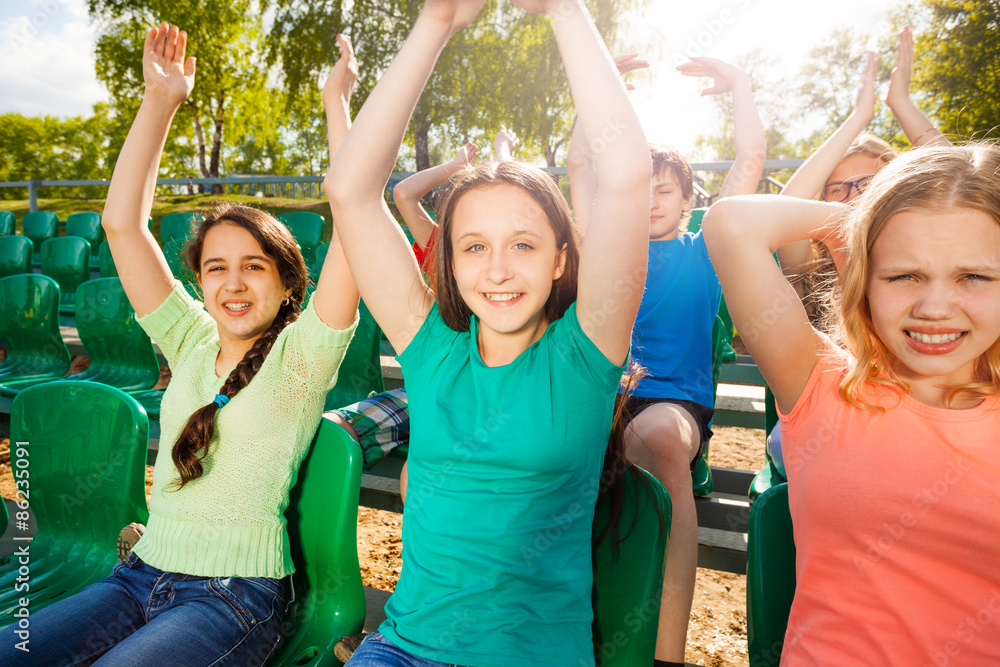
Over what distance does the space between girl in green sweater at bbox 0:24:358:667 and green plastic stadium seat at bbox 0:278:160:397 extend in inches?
73.5

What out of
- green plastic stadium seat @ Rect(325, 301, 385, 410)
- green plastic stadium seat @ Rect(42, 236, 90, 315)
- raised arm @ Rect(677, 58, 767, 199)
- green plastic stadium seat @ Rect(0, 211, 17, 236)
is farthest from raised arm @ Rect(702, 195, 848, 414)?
green plastic stadium seat @ Rect(0, 211, 17, 236)

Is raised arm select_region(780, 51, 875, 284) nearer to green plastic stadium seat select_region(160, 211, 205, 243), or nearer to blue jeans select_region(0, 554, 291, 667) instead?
blue jeans select_region(0, 554, 291, 667)

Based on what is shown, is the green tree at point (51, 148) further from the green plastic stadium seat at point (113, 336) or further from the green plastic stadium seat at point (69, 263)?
the green plastic stadium seat at point (113, 336)

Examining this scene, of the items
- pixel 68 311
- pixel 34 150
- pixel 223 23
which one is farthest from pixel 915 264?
pixel 34 150

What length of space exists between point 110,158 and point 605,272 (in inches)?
1521

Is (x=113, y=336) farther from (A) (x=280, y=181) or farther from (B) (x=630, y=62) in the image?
(A) (x=280, y=181)

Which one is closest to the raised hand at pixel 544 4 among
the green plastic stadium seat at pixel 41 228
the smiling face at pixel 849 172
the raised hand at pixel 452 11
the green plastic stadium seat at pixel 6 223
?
the raised hand at pixel 452 11

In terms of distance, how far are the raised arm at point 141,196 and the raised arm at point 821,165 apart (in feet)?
6.05

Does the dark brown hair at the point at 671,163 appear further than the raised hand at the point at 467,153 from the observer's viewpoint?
No

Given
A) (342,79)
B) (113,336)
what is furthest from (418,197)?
(113,336)

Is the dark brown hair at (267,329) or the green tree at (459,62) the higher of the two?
the green tree at (459,62)

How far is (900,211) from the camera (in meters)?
1.03

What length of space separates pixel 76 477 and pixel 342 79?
131 centimetres

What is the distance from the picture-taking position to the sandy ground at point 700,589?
2.13 meters
